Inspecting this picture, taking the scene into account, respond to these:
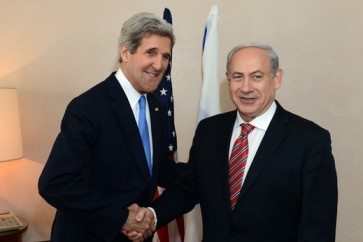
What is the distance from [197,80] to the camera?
2.69m

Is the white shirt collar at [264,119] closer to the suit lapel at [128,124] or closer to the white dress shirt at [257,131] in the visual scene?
the white dress shirt at [257,131]

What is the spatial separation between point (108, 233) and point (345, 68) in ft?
5.42

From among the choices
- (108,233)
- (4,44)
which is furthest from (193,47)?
(108,233)

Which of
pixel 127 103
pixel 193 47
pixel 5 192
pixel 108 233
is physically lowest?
pixel 5 192

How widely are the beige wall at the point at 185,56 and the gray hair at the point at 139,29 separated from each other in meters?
1.01

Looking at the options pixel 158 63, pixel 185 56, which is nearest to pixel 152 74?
pixel 158 63

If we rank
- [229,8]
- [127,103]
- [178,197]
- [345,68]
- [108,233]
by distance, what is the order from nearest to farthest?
[108,233]
[127,103]
[178,197]
[345,68]
[229,8]

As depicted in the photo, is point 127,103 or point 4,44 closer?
point 127,103

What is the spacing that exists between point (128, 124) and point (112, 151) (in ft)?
0.44

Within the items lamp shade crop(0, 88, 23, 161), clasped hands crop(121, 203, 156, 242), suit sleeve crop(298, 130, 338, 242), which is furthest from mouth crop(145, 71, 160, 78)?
lamp shade crop(0, 88, 23, 161)

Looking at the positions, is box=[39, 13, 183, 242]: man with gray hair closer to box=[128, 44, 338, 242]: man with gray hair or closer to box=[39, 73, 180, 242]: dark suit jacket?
box=[39, 73, 180, 242]: dark suit jacket

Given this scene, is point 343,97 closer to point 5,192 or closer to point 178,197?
point 178,197

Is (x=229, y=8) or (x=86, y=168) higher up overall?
(x=229, y=8)

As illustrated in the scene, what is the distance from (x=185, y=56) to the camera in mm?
2682
